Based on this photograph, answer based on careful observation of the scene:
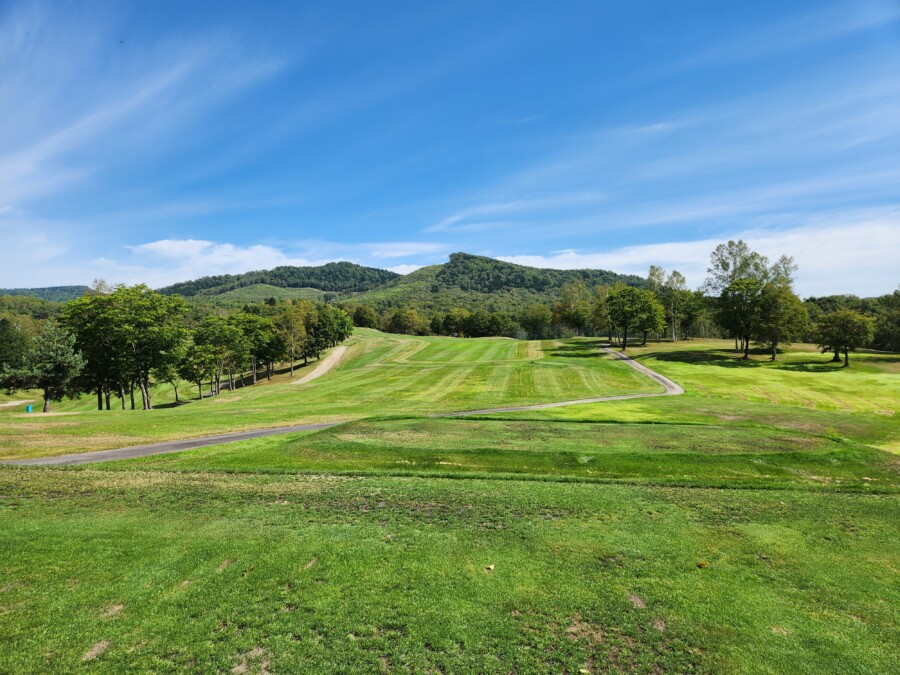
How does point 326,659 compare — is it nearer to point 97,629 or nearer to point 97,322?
point 97,629

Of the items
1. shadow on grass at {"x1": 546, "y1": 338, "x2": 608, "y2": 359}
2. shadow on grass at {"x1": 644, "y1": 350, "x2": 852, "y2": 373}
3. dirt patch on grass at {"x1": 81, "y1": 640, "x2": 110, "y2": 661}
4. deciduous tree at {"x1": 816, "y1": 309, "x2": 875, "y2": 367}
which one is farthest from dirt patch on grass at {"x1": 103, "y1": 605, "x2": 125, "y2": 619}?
deciduous tree at {"x1": 816, "y1": 309, "x2": 875, "y2": 367}

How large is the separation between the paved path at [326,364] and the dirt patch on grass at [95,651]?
66167 mm

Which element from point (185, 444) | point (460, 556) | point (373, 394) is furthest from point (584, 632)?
point (373, 394)

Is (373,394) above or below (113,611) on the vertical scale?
below

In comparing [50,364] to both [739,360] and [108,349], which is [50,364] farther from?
[739,360]

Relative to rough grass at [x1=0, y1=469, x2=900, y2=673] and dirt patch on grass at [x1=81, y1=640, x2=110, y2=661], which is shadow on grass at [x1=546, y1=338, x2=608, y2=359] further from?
dirt patch on grass at [x1=81, y1=640, x2=110, y2=661]

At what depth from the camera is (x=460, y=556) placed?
10.2m

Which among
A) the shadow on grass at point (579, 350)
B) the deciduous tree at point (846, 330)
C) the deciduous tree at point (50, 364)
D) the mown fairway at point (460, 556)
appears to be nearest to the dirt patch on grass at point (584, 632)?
the mown fairway at point (460, 556)

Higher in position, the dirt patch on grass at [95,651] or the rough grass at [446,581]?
the dirt patch on grass at [95,651]

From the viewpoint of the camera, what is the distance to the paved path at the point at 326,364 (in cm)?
7619

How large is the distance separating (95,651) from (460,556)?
22.8 feet

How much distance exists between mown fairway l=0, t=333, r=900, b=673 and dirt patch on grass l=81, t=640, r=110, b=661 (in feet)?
0.13

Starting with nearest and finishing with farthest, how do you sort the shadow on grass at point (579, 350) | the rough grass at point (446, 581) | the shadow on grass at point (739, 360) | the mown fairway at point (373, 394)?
the rough grass at point (446, 581), the mown fairway at point (373, 394), the shadow on grass at point (739, 360), the shadow on grass at point (579, 350)

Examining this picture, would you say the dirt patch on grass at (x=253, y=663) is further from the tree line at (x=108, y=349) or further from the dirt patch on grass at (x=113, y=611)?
the tree line at (x=108, y=349)
